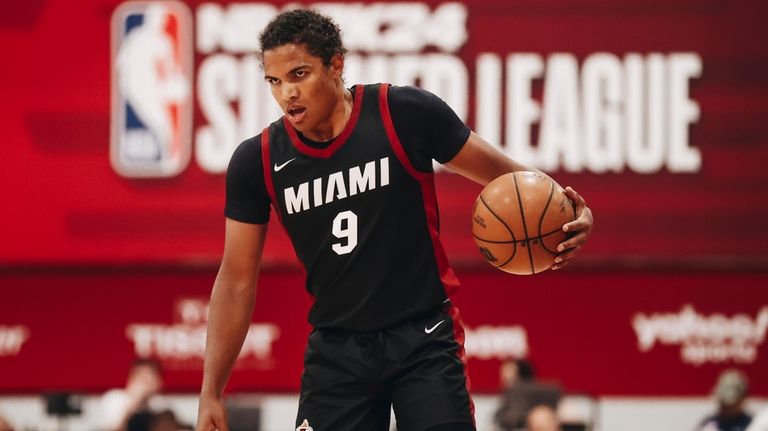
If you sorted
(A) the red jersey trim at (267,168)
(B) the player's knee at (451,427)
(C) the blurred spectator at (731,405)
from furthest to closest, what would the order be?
(C) the blurred spectator at (731,405)
(A) the red jersey trim at (267,168)
(B) the player's knee at (451,427)

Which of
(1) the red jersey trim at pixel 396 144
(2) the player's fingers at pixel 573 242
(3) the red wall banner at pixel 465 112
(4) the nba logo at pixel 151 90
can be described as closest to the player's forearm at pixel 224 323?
(1) the red jersey trim at pixel 396 144

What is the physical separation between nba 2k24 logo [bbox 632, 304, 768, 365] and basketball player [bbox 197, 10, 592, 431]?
5.70 m

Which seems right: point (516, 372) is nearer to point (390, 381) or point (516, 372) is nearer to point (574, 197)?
point (574, 197)

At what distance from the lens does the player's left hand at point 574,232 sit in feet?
13.0

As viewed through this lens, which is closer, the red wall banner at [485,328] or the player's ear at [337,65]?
the player's ear at [337,65]

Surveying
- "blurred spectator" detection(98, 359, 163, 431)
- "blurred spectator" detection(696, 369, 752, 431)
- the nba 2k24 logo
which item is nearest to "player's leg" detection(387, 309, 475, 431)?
"blurred spectator" detection(98, 359, 163, 431)

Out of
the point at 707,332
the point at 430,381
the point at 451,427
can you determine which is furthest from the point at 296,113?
the point at 707,332

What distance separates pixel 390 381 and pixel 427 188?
62 centimetres

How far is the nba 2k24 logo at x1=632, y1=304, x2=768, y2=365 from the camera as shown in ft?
31.2

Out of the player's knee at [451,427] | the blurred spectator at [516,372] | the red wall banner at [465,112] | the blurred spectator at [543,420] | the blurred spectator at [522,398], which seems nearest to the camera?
the player's knee at [451,427]

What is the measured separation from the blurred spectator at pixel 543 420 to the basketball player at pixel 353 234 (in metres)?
3.50

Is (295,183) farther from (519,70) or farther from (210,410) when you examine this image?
(519,70)

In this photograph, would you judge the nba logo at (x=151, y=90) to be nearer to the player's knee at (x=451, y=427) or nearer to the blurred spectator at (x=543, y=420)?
Answer: the blurred spectator at (x=543, y=420)

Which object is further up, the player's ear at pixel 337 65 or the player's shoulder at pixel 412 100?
the player's ear at pixel 337 65
